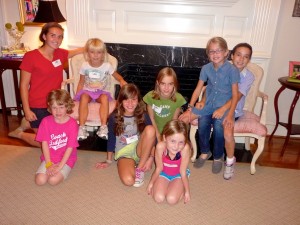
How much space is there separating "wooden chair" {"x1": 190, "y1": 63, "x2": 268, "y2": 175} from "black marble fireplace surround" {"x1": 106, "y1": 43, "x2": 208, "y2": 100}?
587 mm

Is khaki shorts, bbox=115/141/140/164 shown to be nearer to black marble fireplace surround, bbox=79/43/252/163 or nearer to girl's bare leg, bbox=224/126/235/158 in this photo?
black marble fireplace surround, bbox=79/43/252/163

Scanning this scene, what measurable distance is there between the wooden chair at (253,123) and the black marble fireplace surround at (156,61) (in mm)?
587

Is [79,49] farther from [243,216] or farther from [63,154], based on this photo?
[243,216]

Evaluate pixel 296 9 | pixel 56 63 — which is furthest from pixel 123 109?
pixel 296 9

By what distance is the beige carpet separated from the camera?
1.96 m

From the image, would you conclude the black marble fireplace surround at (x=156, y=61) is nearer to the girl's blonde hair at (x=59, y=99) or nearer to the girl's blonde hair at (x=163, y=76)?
the girl's blonde hair at (x=163, y=76)

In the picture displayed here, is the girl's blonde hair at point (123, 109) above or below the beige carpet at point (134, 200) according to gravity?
above

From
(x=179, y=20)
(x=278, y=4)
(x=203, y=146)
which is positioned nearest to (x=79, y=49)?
(x=179, y=20)

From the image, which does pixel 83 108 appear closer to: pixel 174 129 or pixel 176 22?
pixel 174 129

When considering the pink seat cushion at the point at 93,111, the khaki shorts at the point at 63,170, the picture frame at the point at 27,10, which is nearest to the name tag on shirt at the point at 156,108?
the pink seat cushion at the point at 93,111

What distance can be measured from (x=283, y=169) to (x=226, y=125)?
77cm

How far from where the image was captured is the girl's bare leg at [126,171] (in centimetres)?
225

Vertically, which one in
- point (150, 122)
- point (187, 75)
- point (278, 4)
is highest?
point (278, 4)

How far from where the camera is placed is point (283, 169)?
2.67m
